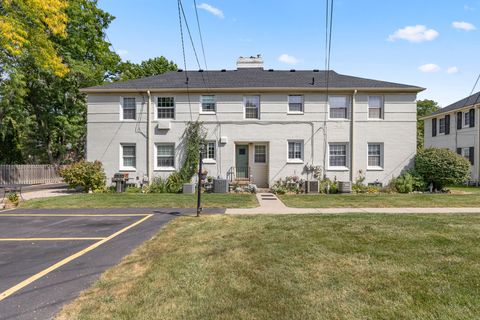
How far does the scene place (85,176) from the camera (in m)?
14.0

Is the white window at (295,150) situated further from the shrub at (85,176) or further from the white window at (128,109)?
the shrub at (85,176)

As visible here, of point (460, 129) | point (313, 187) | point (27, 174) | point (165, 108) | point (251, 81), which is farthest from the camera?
point (460, 129)

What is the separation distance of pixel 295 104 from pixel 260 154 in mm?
3603

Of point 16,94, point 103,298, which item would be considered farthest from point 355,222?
point 16,94

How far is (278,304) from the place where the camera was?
3127 millimetres

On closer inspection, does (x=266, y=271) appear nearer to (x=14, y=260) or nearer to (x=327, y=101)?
(x=14, y=260)

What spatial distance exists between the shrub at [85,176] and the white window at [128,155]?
1.50 metres

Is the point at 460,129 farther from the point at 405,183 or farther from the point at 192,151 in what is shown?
the point at 192,151

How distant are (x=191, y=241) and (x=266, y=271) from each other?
216 cm

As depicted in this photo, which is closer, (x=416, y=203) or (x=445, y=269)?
(x=445, y=269)

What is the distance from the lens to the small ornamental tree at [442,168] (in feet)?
44.2

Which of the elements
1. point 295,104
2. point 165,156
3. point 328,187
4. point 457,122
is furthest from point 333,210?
point 457,122

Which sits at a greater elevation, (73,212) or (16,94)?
(16,94)

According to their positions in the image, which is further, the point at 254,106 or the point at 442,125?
the point at 442,125
